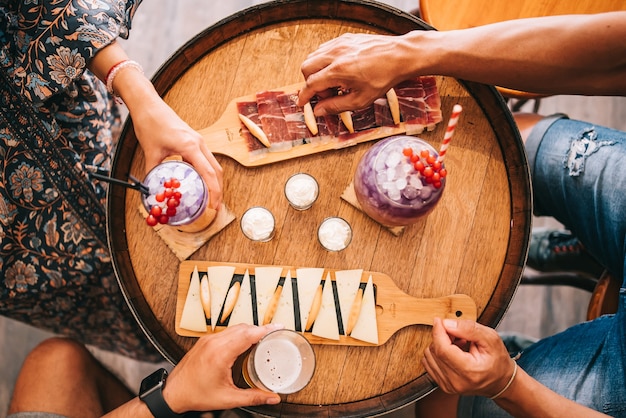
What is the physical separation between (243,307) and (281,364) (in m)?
0.19

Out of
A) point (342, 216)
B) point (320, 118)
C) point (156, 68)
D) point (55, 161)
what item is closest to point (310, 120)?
point (320, 118)

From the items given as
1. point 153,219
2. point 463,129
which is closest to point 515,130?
point 463,129

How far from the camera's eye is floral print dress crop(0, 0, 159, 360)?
54.4 inches

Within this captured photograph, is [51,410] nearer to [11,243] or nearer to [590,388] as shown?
[11,243]

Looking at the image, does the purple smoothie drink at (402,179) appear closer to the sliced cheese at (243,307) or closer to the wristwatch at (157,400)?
the sliced cheese at (243,307)

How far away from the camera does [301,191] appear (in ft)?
4.58

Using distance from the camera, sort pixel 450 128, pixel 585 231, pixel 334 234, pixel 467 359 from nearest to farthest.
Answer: pixel 450 128 < pixel 467 359 < pixel 334 234 < pixel 585 231

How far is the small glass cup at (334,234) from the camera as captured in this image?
1388 mm

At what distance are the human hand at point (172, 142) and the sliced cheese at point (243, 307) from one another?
243mm

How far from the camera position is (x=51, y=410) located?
5.05ft

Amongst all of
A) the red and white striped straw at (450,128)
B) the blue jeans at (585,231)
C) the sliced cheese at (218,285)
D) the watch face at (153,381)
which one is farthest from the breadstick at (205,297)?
the blue jeans at (585,231)

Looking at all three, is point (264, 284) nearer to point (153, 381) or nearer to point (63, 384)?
point (153, 381)

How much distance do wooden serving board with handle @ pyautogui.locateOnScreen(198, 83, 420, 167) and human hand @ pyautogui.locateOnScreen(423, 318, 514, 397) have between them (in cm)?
58

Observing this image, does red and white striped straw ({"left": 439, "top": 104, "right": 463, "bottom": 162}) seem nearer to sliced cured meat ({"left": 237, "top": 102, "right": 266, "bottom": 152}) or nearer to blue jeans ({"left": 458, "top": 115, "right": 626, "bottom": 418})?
sliced cured meat ({"left": 237, "top": 102, "right": 266, "bottom": 152})
